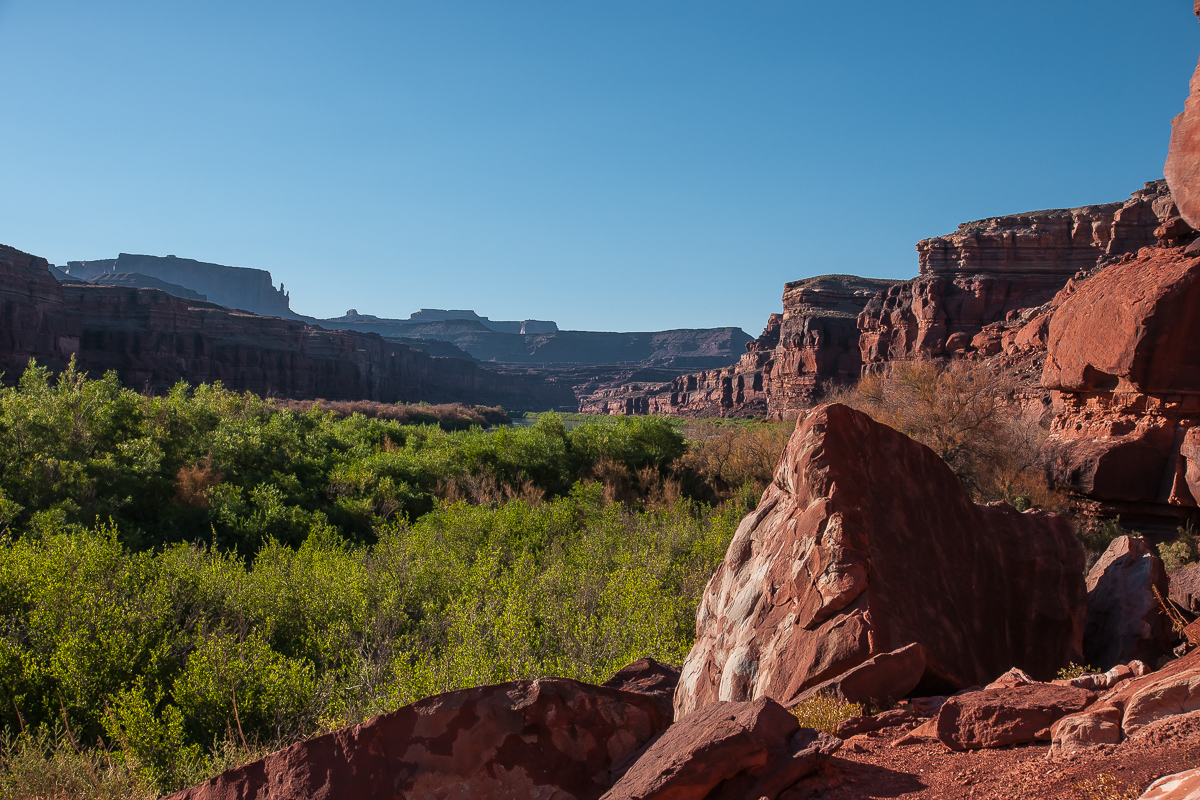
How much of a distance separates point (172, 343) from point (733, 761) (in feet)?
259

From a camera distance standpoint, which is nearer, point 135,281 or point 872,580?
point 872,580

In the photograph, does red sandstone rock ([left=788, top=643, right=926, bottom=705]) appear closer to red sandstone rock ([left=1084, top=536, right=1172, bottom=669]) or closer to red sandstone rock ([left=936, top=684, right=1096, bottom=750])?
red sandstone rock ([left=936, top=684, right=1096, bottom=750])

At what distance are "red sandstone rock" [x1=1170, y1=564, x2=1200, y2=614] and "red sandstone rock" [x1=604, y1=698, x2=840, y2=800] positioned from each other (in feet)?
17.8

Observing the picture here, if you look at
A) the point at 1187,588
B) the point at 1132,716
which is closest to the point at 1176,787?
the point at 1132,716

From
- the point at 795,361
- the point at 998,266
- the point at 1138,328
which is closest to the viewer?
the point at 1138,328

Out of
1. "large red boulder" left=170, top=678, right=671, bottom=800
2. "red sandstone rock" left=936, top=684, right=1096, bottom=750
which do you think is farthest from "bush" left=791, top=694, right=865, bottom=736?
"large red boulder" left=170, top=678, right=671, bottom=800

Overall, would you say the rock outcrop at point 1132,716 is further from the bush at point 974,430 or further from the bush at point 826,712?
the bush at point 974,430

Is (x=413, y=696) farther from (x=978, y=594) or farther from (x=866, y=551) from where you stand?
(x=978, y=594)

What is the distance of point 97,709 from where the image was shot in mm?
5840

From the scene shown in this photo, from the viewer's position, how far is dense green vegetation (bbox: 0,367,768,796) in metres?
5.88

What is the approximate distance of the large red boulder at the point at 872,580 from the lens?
4.32 meters

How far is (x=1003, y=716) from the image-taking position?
2996 millimetres

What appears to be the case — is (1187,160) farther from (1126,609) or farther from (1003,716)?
(1126,609)

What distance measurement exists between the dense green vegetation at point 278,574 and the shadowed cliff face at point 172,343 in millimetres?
37654
